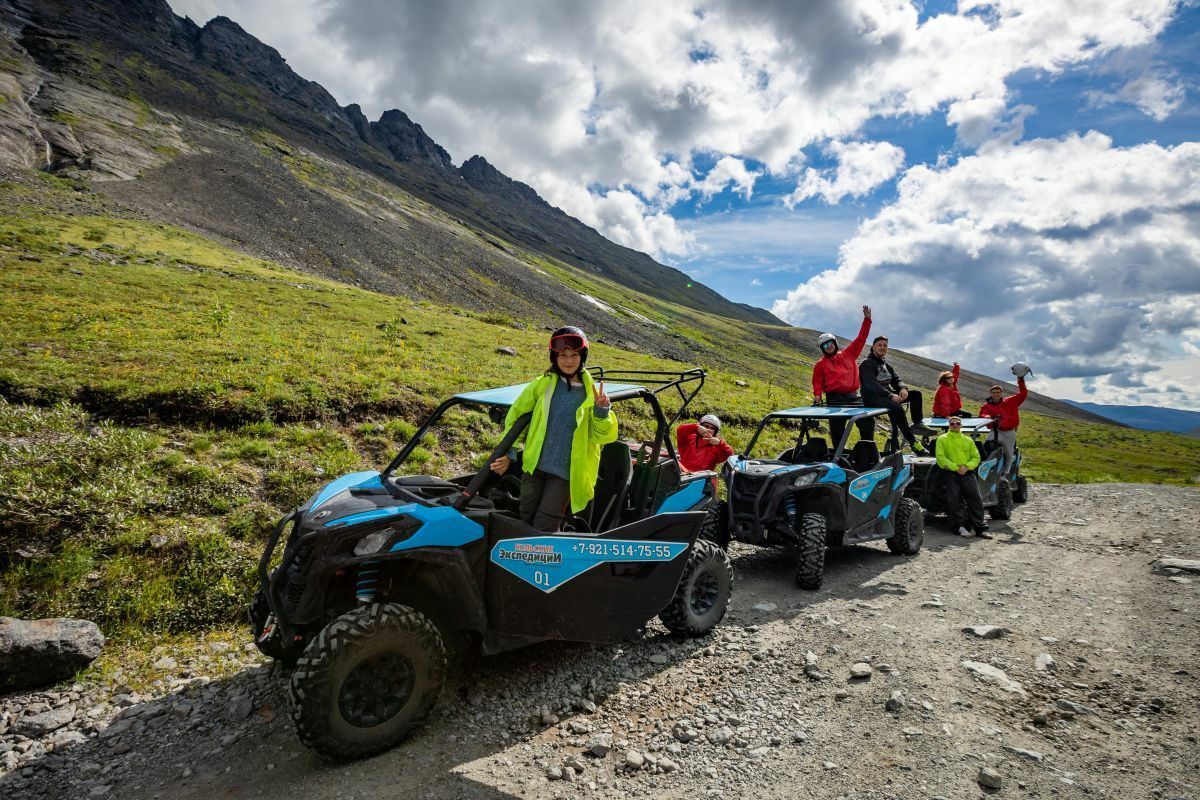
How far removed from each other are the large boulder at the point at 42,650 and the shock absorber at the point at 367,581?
2.53m

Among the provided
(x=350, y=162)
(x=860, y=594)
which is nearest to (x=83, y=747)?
(x=860, y=594)

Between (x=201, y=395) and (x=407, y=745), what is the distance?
26.7 feet

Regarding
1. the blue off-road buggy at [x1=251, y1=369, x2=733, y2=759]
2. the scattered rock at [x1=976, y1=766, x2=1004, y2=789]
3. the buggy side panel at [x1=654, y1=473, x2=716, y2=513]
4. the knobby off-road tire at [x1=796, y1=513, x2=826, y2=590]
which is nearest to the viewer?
the scattered rock at [x1=976, y1=766, x2=1004, y2=789]

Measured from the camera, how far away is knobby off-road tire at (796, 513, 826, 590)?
7.25m

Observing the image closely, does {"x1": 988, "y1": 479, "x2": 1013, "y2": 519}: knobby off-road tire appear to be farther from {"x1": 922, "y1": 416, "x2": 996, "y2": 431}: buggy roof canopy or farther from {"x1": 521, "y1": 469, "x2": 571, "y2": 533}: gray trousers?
{"x1": 521, "y1": 469, "x2": 571, "y2": 533}: gray trousers

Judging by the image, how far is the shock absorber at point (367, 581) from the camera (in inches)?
162

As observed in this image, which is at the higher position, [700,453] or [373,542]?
[700,453]

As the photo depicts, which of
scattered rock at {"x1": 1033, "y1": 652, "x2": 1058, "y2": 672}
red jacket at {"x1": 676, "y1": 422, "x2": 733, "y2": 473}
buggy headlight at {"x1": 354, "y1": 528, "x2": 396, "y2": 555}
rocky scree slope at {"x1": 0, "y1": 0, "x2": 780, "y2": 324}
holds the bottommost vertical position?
scattered rock at {"x1": 1033, "y1": 652, "x2": 1058, "y2": 672}

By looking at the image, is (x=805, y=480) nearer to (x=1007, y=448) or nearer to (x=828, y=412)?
(x=828, y=412)

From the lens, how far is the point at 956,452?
10.8 m

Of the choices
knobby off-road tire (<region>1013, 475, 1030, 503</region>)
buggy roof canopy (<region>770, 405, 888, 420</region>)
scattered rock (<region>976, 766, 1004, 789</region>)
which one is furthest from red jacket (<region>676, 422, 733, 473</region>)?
knobby off-road tire (<region>1013, 475, 1030, 503</region>)

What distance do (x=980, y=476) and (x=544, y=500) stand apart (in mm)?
11063

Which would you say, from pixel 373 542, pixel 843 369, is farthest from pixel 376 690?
pixel 843 369

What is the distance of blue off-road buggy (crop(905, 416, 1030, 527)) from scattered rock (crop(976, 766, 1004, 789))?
25.5 feet
